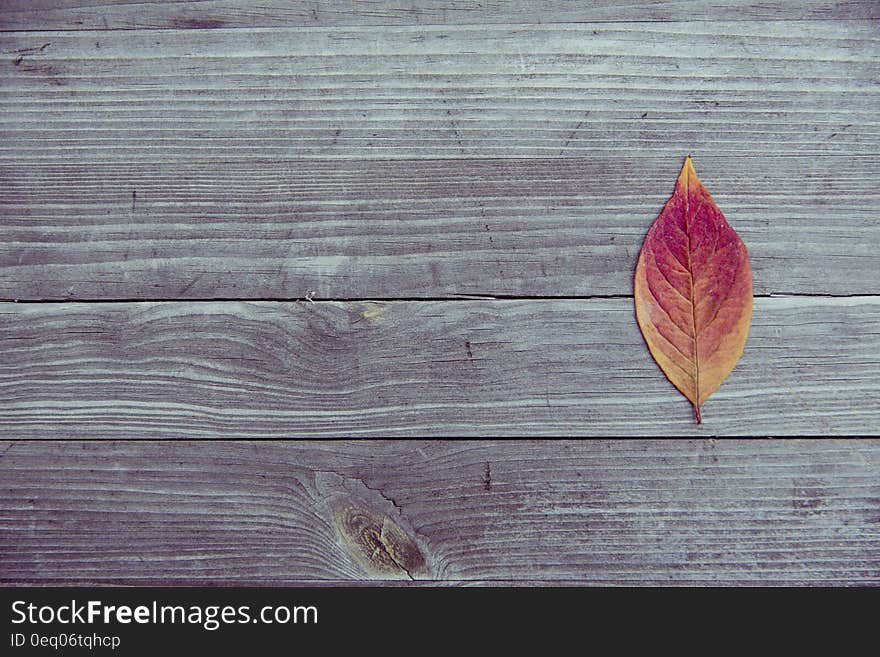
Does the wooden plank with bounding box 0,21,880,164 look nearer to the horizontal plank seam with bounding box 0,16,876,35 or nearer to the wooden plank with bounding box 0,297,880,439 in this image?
the horizontal plank seam with bounding box 0,16,876,35

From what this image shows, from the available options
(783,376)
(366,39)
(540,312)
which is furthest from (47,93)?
(783,376)

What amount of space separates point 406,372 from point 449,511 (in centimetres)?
16

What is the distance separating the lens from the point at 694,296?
64cm


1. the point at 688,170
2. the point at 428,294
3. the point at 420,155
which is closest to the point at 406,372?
the point at 428,294

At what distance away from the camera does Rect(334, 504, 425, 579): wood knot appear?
0.67 meters

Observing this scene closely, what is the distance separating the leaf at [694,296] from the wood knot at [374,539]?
350mm

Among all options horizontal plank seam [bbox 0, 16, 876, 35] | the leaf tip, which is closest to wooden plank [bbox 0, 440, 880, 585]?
the leaf tip

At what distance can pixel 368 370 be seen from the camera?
0.67 m

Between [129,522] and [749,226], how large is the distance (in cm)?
78

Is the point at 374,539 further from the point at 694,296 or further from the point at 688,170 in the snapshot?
the point at 688,170

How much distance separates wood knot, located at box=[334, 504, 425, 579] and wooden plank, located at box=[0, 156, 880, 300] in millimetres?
250

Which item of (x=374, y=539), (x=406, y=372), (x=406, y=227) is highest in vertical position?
Result: (x=406, y=227)

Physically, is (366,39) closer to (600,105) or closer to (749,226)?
(600,105)

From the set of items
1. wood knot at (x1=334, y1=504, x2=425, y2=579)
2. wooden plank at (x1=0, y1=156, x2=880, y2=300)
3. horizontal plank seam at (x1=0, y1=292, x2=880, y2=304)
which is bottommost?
wood knot at (x1=334, y1=504, x2=425, y2=579)
